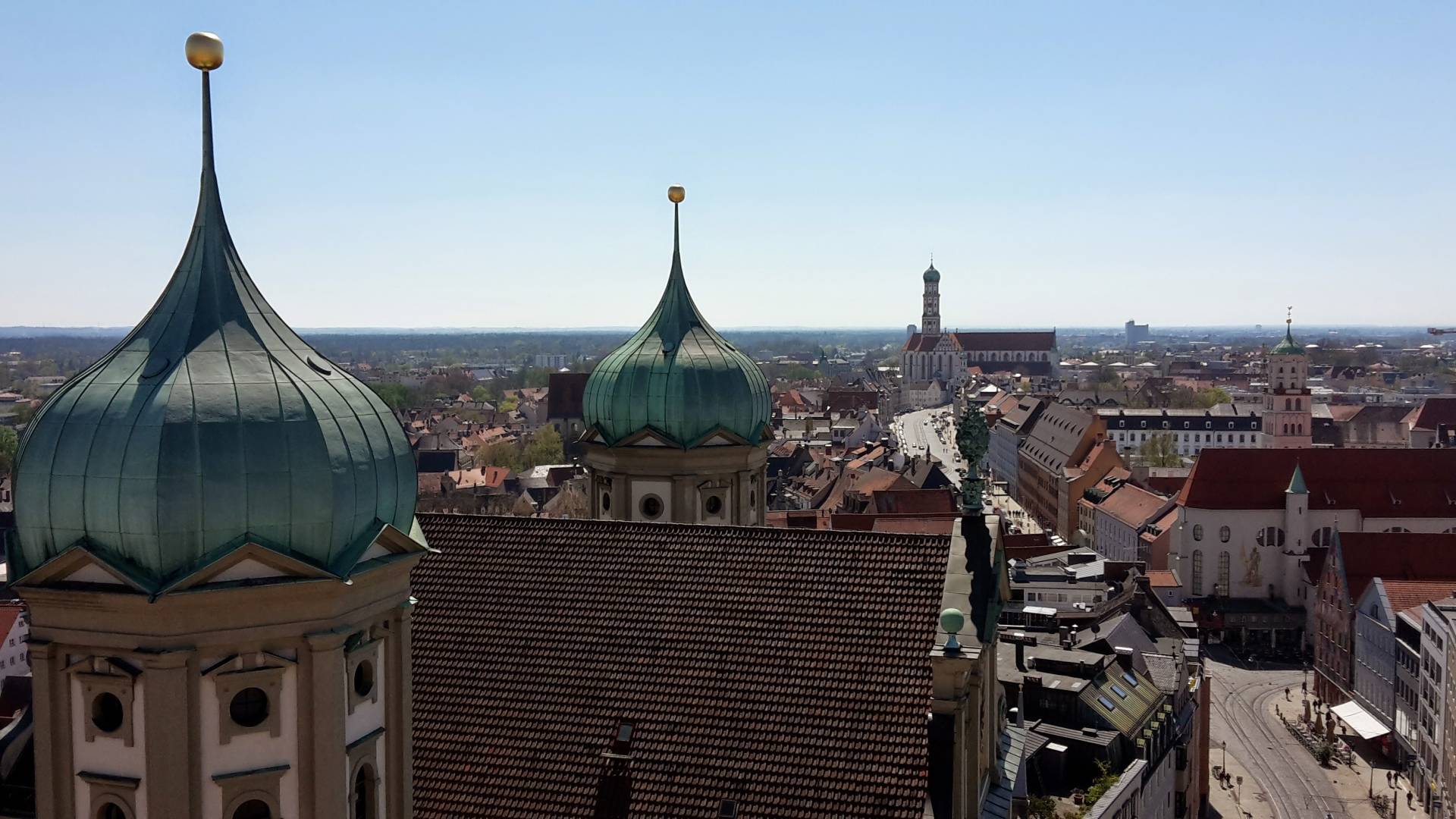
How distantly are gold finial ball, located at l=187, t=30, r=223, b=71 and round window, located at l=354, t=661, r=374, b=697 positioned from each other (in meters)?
8.31

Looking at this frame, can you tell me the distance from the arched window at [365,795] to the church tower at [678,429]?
17483 mm

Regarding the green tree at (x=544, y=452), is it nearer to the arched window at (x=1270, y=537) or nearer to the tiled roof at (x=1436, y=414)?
the arched window at (x=1270, y=537)

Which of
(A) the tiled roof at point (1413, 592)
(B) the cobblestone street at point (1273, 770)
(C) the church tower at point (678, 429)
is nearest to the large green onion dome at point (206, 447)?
(C) the church tower at point (678, 429)

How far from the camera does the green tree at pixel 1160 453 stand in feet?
523

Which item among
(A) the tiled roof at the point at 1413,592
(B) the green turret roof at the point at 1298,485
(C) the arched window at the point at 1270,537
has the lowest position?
(C) the arched window at the point at 1270,537

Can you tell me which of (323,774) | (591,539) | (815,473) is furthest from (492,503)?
(323,774)

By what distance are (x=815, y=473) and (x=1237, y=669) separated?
177 feet

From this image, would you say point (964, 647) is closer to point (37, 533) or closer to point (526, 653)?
point (526, 653)

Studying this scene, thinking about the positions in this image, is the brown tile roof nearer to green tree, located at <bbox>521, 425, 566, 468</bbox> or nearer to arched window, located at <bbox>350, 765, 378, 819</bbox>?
arched window, located at <bbox>350, 765, 378, 819</bbox>

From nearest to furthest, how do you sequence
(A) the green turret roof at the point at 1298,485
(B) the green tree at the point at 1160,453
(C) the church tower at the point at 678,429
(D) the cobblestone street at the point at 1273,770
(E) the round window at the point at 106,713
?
(E) the round window at the point at 106,713
(C) the church tower at the point at 678,429
(D) the cobblestone street at the point at 1273,770
(A) the green turret roof at the point at 1298,485
(B) the green tree at the point at 1160,453

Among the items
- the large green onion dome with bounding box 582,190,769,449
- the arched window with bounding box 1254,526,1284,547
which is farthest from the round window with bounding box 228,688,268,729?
the arched window with bounding box 1254,526,1284,547

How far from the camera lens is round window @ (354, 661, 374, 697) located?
18703 millimetres

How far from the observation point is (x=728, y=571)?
81.0ft

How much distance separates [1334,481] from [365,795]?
106 metres
